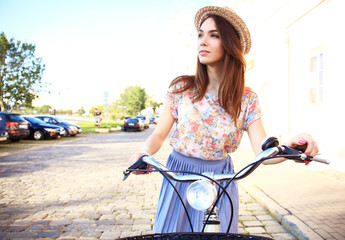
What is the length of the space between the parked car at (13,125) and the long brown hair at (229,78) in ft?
51.3

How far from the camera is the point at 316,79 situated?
9.59 meters

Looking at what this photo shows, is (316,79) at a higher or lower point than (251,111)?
higher

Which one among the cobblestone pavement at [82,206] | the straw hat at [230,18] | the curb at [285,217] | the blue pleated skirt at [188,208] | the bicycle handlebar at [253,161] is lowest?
the cobblestone pavement at [82,206]

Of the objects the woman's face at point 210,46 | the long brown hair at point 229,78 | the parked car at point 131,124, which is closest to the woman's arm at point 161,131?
the long brown hair at point 229,78

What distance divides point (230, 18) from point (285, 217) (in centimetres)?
329

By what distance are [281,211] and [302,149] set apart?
11.5ft

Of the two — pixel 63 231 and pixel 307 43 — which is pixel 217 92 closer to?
pixel 63 231

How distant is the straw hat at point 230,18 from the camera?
2.03 metres

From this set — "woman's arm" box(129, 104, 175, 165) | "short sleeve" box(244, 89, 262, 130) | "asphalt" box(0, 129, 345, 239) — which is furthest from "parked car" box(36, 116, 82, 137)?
"short sleeve" box(244, 89, 262, 130)

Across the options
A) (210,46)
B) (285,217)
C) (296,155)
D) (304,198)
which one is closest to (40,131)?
(304,198)

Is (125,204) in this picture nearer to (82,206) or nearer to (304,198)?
(82,206)

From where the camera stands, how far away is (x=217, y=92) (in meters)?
2.08

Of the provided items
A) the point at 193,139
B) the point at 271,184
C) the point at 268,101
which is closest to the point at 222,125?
the point at 193,139

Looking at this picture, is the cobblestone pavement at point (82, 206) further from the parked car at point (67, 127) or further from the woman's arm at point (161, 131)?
the parked car at point (67, 127)
